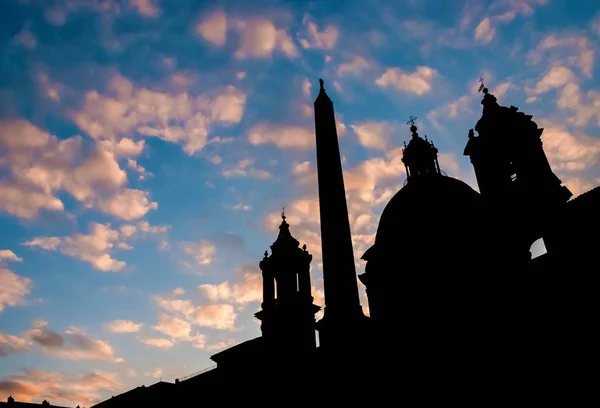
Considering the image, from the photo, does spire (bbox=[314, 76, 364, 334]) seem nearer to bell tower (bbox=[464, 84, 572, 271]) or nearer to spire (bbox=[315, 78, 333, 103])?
spire (bbox=[315, 78, 333, 103])

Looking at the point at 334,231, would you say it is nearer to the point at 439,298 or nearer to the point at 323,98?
the point at 323,98

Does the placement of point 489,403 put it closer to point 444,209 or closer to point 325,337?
point 325,337

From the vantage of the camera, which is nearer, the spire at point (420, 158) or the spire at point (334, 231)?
the spire at point (334, 231)

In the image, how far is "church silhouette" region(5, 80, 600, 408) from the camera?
Result: 16.5 m

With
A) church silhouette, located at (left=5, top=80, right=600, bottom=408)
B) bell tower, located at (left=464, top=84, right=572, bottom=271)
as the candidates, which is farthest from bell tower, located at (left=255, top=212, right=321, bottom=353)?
bell tower, located at (left=464, top=84, right=572, bottom=271)

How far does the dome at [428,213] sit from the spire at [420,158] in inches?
114

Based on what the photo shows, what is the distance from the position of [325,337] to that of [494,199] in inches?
558

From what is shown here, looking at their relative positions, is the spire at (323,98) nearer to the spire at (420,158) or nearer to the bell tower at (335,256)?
the bell tower at (335,256)

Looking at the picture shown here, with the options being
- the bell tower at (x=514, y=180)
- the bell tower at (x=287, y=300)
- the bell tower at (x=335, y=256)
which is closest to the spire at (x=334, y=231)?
the bell tower at (x=335, y=256)

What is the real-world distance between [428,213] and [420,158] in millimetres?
8115

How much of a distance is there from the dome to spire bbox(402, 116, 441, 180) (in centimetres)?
291

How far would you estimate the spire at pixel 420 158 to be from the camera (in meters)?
35.0

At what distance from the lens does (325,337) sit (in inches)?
608

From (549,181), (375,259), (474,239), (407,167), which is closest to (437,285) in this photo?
(474,239)
